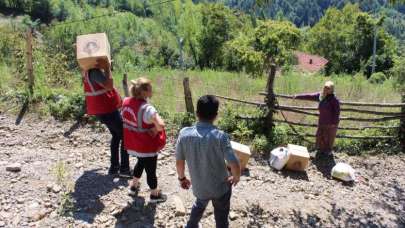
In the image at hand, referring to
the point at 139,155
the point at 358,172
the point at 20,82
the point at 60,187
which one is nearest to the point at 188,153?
the point at 139,155

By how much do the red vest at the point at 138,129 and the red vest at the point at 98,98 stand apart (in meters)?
0.62

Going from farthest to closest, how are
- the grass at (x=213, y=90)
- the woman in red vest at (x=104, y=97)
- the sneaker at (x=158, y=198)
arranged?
the grass at (x=213, y=90), the woman in red vest at (x=104, y=97), the sneaker at (x=158, y=198)

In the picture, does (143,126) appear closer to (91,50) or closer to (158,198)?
(158,198)

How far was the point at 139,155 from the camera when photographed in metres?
4.20

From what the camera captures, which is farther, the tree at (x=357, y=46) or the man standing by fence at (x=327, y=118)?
the tree at (x=357, y=46)

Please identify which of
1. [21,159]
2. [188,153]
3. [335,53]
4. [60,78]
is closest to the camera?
[188,153]

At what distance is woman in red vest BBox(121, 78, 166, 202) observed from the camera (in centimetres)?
403

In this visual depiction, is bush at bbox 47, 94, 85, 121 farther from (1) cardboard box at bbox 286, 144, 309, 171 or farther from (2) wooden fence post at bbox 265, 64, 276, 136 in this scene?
(1) cardboard box at bbox 286, 144, 309, 171

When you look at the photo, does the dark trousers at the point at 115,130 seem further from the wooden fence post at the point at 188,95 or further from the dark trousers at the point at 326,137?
the dark trousers at the point at 326,137

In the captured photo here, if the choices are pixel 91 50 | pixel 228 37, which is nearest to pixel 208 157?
pixel 91 50

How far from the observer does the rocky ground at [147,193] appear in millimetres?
4387

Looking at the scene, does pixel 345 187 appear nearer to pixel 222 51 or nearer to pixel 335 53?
pixel 222 51

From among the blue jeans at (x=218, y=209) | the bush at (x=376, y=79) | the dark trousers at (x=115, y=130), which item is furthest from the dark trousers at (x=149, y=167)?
the bush at (x=376, y=79)

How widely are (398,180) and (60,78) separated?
637cm
